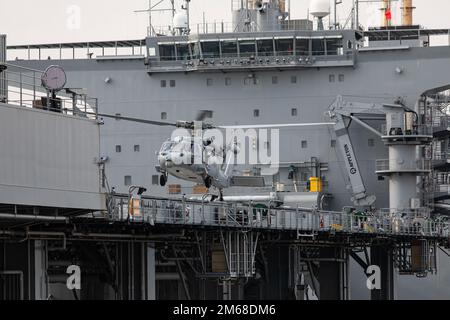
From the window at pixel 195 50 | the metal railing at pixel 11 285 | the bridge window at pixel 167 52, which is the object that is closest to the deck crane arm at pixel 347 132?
the window at pixel 195 50

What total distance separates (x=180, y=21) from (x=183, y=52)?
8.64 feet

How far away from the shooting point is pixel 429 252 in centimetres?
7181

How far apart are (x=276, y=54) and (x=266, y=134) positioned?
154 inches

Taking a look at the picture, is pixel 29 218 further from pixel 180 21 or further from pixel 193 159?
pixel 180 21

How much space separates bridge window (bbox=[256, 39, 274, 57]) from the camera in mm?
76562

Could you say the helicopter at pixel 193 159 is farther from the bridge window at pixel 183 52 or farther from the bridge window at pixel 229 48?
the bridge window at pixel 183 52

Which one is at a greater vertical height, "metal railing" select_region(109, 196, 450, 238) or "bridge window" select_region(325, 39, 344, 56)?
"bridge window" select_region(325, 39, 344, 56)

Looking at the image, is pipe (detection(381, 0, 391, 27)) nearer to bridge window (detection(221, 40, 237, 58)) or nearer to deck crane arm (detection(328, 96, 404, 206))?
deck crane arm (detection(328, 96, 404, 206))

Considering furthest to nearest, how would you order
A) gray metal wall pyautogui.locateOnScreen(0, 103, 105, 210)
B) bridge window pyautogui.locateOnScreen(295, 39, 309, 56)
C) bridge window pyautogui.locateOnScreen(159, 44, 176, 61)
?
1. bridge window pyautogui.locateOnScreen(159, 44, 176, 61)
2. bridge window pyautogui.locateOnScreen(295, 39, 309, 56)
3. gray metal wall pyautogui.locateOnScreen(0, 103, 105, 210)

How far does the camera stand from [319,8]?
7762cm

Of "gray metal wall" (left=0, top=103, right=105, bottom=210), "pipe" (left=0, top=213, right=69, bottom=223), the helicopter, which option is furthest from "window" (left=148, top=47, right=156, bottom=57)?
"pipe" (left=0, top=213, right=69, bottom=223)

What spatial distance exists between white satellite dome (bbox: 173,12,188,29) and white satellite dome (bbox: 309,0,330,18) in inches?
254
